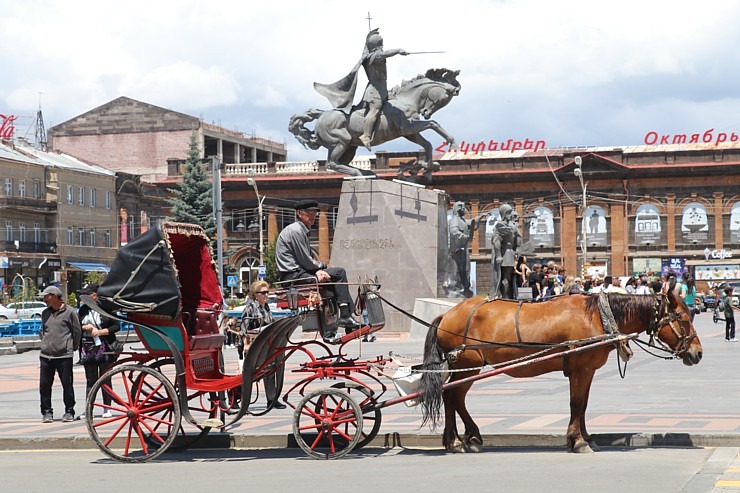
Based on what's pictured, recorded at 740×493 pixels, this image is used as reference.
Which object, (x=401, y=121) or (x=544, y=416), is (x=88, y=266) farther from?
(x=544, y=416)

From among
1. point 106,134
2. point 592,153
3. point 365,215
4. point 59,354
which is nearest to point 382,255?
point 365,215

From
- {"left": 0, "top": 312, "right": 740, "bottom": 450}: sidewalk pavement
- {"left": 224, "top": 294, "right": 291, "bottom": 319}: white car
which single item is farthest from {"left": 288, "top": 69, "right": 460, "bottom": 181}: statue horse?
{"left": 0, "top": 312, "right": 740, "bottom": 450}: sidewalk pavement

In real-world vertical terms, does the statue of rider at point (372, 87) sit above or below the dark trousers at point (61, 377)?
above

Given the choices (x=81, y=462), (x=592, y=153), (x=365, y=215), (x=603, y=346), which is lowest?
(x=81, y=462)

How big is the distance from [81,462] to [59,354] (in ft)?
12.2

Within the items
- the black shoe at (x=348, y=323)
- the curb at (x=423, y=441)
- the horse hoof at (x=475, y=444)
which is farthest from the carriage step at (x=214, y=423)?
the horse hoof at (x=475, y=444)

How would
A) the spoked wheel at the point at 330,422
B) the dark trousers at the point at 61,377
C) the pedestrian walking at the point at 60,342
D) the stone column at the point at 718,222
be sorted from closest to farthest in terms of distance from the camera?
the spoked wheel at the point at 330,422 < the dark trousers at the point at 61,377 < the pedestrian walking at the point at 60,342 < the stone column at the point at 718,222

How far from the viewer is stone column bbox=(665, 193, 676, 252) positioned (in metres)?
90.6

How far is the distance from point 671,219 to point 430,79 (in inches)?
2384

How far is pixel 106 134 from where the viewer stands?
107 meters

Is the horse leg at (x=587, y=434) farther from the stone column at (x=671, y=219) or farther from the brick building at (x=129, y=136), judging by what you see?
the brick building at (x=129, y=136)

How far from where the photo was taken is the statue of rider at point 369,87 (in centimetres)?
3253

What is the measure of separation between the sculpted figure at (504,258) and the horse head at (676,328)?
892 inches

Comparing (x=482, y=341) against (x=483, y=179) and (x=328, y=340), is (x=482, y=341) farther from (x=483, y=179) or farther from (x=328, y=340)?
(x=483, y=179)
